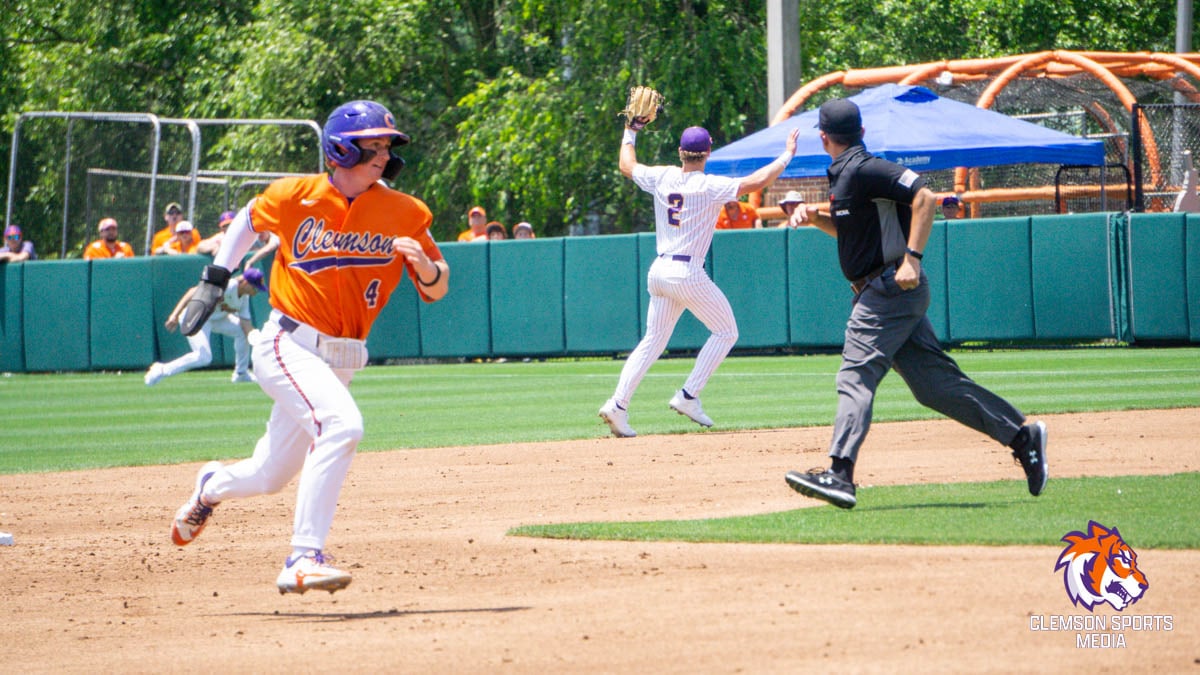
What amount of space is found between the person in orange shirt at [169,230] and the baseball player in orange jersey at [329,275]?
55.8 feet

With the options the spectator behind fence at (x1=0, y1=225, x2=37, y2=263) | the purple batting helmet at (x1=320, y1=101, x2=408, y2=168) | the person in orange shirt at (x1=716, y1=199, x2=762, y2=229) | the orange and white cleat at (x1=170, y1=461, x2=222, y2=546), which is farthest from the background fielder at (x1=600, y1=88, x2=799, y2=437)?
the spectator behind fence at (x1=0, y1=225, x2=37, y2=263)

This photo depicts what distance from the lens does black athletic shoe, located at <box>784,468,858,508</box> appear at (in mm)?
7391

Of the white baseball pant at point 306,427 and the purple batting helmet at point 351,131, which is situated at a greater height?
the purple batting helmet at point 351,131

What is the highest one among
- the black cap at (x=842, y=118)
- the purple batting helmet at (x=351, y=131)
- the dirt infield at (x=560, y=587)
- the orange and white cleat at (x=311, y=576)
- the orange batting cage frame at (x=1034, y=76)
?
the orange batting cage frame at (x=1034, y=76)

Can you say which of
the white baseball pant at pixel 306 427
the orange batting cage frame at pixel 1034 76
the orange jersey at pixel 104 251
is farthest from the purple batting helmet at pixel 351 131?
the orange jersey at pixel 104 251

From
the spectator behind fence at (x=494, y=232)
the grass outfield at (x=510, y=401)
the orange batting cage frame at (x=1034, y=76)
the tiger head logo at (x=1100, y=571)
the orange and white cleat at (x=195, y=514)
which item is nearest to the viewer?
the tiger head logo at (x=1100, y=571)

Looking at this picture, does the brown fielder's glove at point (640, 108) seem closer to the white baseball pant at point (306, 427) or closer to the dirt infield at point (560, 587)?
the dirt infield at point (560, 587)

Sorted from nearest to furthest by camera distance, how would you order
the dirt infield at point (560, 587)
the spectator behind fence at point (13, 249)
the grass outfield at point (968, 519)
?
the dirt infield at point (560, 587)
the grass outfield at point (968, 519)
the spectator behind fence at point (13, 249)

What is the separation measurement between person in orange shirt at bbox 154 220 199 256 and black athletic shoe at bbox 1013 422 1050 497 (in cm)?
1686

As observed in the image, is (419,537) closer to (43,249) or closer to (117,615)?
(117,615)

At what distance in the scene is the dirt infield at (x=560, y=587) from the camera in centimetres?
505

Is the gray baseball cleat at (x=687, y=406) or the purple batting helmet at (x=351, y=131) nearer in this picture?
the purple batting helmet at (x=351, y=131)

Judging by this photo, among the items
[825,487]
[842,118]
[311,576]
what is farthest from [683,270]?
[311,576]

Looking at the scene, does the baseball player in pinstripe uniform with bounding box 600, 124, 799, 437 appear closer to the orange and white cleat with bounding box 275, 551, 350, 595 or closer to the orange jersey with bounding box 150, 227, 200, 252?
the orange and white cleat with bounding box 275, 551, 350, 595
